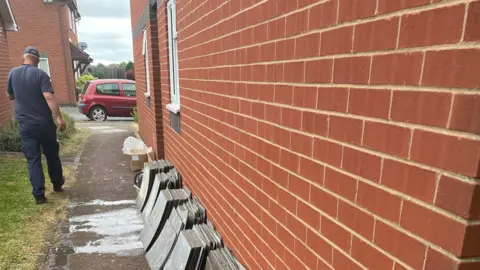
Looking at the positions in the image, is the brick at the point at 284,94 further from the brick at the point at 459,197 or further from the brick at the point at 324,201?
the brick at the point at 459,197

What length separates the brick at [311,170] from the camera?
135 cm

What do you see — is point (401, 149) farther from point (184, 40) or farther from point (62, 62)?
point (62, 62)

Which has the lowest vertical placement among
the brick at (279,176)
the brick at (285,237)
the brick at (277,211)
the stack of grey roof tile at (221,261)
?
the stack of grey roof tile at (221,261)

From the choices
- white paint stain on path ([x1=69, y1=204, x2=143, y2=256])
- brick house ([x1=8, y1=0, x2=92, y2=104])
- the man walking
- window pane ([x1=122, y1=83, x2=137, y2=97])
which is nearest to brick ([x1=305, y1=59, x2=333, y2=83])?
white paint stain on path ([x1=69, y1=204, x2=143, y2=256])

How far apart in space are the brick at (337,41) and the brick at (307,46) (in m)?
0.04

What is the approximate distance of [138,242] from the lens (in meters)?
3.76

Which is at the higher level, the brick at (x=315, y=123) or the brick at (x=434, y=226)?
the brick at (x=315, y=123)

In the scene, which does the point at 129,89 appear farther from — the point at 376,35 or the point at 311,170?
the point at 376,35

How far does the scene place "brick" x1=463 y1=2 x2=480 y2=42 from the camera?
739 millimetres

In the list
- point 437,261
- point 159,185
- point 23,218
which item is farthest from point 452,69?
point 23,218

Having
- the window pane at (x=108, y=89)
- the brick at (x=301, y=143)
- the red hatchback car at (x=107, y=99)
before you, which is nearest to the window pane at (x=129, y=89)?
the red hatchback car at (x=107, y=99)

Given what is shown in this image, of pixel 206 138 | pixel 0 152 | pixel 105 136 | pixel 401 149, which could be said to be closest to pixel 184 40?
pixel 206 138

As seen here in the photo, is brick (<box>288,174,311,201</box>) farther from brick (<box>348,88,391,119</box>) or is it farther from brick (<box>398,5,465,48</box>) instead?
brick (<box>398,5,465,48</box>)

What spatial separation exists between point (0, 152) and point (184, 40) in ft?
19.1
